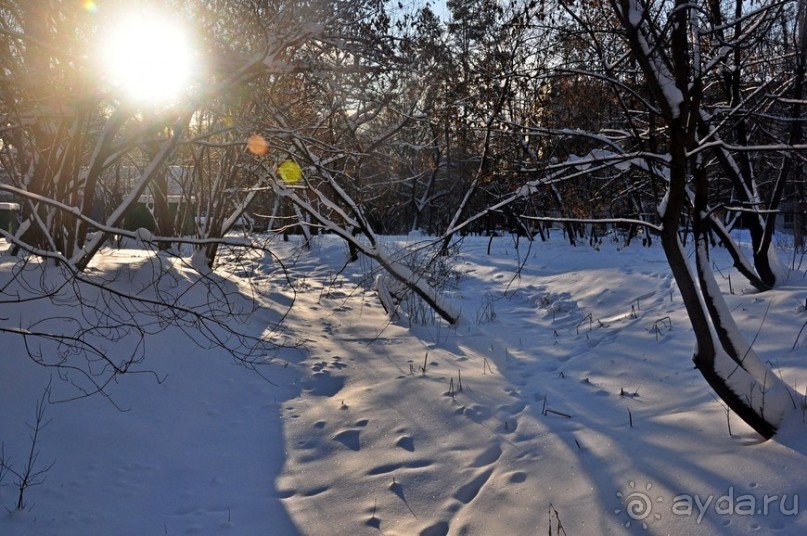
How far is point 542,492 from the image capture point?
3428mm

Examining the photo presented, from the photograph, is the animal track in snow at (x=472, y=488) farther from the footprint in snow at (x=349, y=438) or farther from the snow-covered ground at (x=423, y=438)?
the footprint in snow at (x=349, y=438)

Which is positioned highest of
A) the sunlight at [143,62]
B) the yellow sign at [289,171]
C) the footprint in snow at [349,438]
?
the sunlight at [143,62]

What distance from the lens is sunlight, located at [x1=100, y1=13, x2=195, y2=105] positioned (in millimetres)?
4792

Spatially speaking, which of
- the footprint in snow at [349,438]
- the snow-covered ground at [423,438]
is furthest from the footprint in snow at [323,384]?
the footprint in snow at [349,438]

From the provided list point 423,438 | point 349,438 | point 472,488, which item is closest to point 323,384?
point 349,438

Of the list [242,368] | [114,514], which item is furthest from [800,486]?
[242,368]

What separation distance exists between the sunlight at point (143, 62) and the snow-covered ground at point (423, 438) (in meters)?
2.10

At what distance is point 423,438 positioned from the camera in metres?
4.43

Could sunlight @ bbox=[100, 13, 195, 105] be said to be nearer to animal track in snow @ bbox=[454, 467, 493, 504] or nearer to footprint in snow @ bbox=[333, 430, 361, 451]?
footprint in snow @ bbox=[333, 430, 361, 451]

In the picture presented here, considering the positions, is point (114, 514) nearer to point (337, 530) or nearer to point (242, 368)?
point (337, 530)

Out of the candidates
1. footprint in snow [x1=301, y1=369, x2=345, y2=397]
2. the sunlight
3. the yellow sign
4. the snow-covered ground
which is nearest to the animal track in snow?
the snow-covered ground

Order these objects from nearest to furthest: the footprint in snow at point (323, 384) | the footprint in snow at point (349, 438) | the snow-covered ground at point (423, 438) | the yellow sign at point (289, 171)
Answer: the snow-covered ground at point (423, 438) < the footprint in snow at point (349, 438) < the footprint in snow at point (323, 384) < the yellow sign at point (289, 171)

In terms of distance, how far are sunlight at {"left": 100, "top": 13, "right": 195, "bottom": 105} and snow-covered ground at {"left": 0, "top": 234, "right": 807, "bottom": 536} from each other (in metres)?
2.10

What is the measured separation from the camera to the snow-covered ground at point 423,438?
3.15 metres
